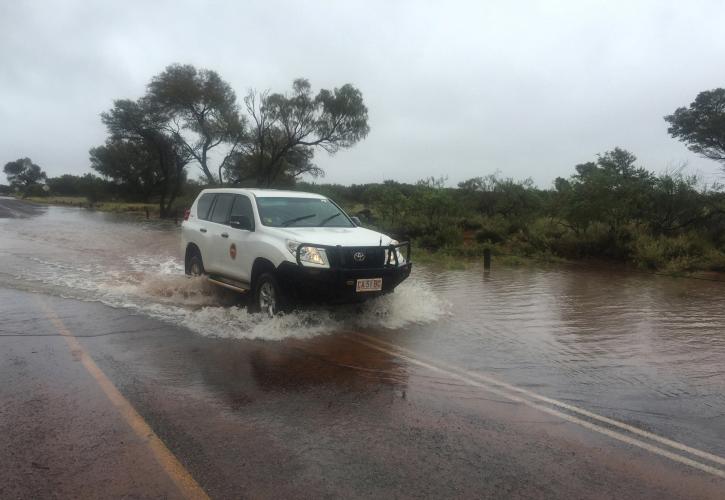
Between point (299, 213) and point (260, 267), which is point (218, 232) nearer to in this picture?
point (299, 213)

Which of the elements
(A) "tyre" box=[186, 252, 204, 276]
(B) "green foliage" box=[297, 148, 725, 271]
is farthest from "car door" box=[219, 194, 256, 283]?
(B) "green foliage" box=[297, 148, 725, 271]

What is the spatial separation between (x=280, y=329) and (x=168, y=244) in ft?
46.9

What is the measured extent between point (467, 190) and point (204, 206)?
59.4 ft

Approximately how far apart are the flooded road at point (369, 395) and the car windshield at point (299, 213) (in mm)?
1329

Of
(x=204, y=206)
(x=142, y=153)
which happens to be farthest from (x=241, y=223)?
(x=142, y=153)

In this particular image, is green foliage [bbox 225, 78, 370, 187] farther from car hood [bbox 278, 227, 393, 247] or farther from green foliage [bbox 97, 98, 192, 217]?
car hood [bbox 278, 227, 393, 247]

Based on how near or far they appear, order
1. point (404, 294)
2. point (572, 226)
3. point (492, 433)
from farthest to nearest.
A: point (572, 226) → point (404, 294) → point (492, 433)

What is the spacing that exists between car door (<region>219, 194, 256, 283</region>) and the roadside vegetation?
7.77 m

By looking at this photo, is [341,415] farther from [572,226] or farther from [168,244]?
[168,244]

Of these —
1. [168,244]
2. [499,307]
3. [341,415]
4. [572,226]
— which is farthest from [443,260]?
[341,415]

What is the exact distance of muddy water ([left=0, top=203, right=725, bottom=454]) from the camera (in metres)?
5.28

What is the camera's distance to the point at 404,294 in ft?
28.9

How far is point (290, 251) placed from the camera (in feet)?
23.6

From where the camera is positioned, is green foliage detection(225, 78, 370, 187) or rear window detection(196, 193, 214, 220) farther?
green foliage detection(225, 78, 370, 187)
